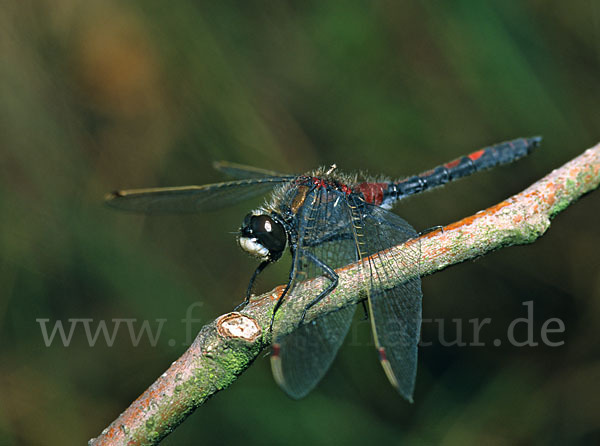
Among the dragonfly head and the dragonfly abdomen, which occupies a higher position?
the dragonfly abdomen

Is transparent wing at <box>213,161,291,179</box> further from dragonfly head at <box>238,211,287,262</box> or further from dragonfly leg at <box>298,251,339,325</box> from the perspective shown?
dragonfly leg at <box>298,251,339,325</box>

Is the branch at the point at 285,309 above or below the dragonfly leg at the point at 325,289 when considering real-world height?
below

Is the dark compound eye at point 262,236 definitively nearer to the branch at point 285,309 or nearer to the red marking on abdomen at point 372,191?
the branch at point 285,309

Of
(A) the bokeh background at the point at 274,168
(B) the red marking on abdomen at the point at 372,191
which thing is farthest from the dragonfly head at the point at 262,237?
(A) the bokeh background at the point at 274,168

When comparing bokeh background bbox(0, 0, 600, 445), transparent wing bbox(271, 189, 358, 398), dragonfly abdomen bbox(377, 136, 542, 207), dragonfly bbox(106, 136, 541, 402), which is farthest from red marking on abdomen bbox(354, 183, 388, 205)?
bokeh background bbox(0, 0, 600, 445)

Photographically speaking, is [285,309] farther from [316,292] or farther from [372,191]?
[372,191]

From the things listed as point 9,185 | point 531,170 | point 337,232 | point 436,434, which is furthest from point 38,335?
point 531,170

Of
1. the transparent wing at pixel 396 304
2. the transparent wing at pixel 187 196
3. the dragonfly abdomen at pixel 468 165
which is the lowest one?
the transparent wing at pixel 396 304
